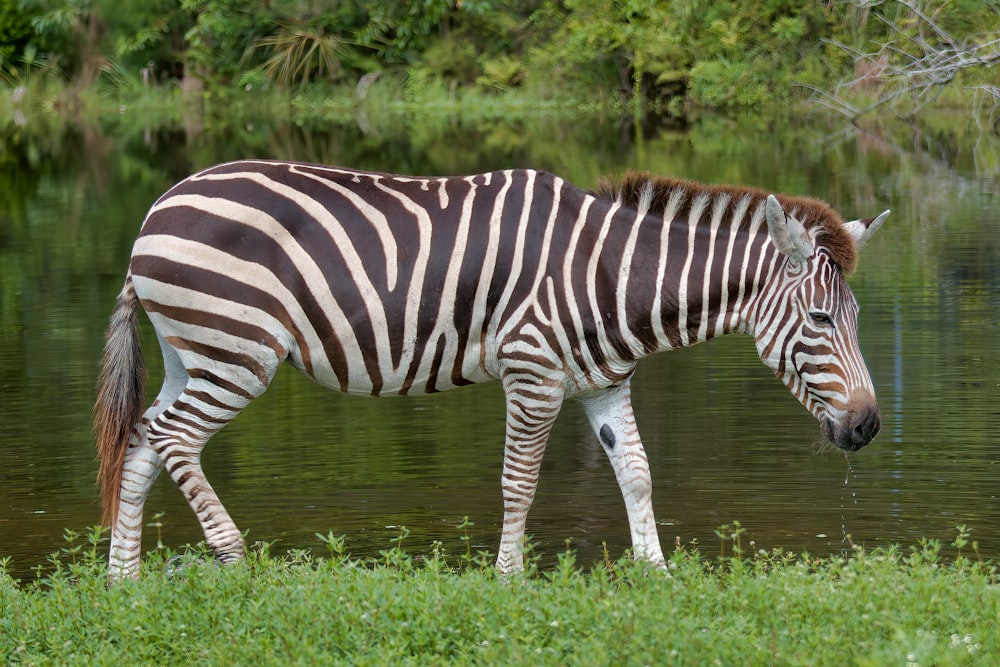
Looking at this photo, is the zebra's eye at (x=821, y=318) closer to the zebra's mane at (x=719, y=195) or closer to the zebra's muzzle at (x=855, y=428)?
the zebra's mane at (x=719, y=195)

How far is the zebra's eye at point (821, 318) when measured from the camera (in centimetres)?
666

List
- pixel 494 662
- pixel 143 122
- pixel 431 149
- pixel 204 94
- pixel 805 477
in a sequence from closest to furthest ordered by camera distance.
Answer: pixel 494 662, pixel 805 477, pixel 431 149, pixel 143 122, pixel 204 94

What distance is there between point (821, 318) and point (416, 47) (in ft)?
126

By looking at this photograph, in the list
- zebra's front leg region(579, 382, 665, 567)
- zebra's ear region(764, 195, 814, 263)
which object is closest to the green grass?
zebra's front leg region(579, 382, 665, 567)

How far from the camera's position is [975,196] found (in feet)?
69.6

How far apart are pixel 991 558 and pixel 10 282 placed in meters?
12.8

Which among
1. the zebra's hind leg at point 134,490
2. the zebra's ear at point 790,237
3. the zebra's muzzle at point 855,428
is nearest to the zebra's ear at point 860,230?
the zebra's ear at point 790,237

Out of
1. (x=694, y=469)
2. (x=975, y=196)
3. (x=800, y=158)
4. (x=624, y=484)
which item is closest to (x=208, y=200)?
(x=624, y=484)

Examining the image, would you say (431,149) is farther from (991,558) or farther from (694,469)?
(991,558)

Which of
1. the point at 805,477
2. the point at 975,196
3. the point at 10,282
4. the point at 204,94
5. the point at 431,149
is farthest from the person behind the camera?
the point at 204,94

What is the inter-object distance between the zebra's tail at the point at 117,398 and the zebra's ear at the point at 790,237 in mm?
3037

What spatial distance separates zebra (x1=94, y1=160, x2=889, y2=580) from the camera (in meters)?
6.76

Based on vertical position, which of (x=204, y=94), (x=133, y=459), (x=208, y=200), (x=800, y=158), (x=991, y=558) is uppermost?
(x=204, y=94)

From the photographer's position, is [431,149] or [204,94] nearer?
[431,149]
